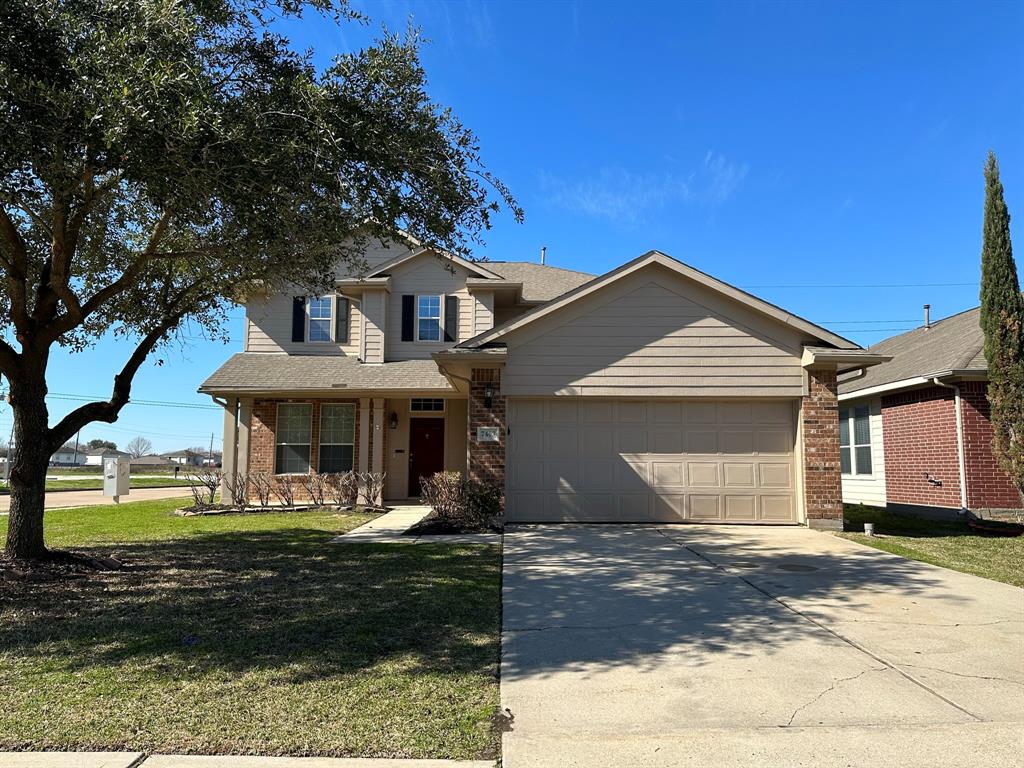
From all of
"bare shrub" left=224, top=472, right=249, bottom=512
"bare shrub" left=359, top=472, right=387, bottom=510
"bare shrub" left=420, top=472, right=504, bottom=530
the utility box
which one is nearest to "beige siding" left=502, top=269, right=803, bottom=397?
"bare shrub" left=420, top=472, right=504, bottom=530

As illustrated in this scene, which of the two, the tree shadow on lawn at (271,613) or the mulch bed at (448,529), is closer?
the tree shadow on lawn at (271,613)

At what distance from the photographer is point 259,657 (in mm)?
4512

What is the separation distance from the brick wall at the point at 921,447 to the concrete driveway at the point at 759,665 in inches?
236

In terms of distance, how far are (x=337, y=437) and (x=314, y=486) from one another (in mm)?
1286

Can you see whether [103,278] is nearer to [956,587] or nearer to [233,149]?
[233,149]

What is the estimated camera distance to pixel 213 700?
3.76m

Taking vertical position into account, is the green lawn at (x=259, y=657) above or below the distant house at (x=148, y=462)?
above

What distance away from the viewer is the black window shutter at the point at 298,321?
17.0 meters

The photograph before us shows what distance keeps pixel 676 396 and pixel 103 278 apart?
9308mm

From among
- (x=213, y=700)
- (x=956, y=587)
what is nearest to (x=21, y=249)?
(x=213, y=700)

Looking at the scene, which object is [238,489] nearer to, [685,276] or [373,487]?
[373,487]

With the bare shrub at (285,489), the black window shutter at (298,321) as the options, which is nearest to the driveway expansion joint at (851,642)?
the bare shrub at (285,489)

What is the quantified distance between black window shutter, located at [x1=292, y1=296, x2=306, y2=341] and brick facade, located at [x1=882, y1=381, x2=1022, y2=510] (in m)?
14.2

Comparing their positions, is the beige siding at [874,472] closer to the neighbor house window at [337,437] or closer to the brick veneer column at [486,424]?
the brick veneer column at [486,424]
